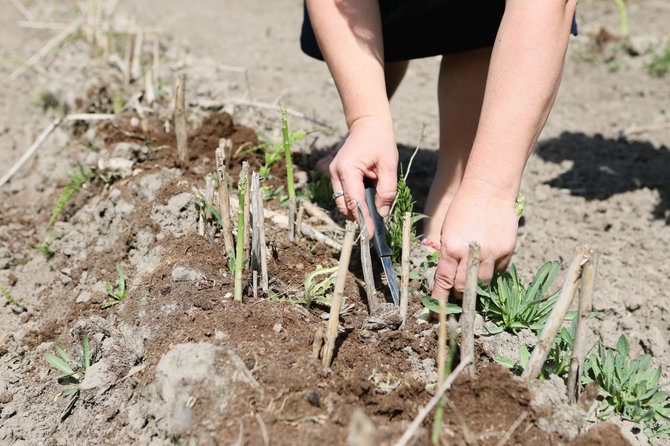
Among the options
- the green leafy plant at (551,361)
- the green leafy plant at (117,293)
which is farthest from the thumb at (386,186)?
the green leafy plant at (117,293)

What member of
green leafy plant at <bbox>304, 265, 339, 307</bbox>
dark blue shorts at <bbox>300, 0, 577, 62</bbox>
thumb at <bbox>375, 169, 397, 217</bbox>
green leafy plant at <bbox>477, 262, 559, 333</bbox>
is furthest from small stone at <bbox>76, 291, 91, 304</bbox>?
dark blue shorts at <bbox>300, 0, 577, 62</bbox>

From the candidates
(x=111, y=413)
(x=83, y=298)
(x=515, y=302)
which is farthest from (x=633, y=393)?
(x=83, y=298)

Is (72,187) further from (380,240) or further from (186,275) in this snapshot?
(380,240)

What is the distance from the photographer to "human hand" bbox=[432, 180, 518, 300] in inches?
56.6

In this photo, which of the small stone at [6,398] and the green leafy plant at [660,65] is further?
the green leafy plant at [660,65]

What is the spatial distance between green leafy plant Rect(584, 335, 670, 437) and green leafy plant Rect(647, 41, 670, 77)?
9.85 feet

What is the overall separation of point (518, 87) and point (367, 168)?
48cm

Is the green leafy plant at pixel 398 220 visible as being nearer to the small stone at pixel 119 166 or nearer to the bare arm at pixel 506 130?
the bare arm at pixel 506 130

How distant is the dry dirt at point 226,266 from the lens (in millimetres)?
1300

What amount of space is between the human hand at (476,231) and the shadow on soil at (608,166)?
1440 millimetres

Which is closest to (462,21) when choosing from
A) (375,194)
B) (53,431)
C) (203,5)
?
(375,194)

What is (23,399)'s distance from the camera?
162cm

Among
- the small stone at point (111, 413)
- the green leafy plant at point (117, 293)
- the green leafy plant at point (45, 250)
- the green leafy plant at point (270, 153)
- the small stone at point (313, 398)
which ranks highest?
the green leafy plant at point (270, 153)

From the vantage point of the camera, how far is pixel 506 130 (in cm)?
148
